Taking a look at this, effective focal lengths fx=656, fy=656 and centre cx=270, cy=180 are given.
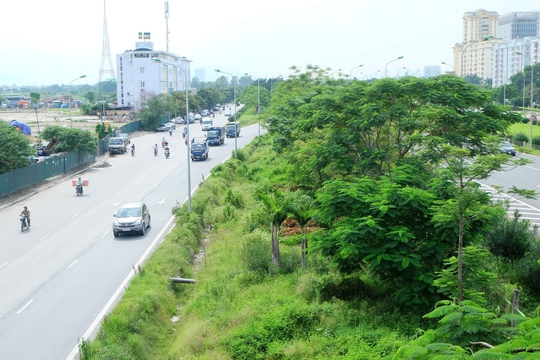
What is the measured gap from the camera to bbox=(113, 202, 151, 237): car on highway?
3042 centimetres

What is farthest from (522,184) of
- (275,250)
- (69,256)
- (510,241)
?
(69,256)

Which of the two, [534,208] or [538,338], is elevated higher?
[538,338]

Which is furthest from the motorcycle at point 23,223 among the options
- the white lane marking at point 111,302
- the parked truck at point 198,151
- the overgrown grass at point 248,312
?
the parked truck at point 198,151

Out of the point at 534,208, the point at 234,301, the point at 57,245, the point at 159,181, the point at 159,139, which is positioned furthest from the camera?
the point at 159,139

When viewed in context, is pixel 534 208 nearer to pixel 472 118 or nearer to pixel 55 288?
pixel 472 118

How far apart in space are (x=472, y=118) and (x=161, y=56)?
121954 millimetres

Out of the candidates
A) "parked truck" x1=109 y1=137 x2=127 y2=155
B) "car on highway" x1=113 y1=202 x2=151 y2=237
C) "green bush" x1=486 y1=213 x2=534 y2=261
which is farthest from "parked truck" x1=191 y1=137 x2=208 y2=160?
"green bush" x1=486 y1=213 x2=534 y2=261

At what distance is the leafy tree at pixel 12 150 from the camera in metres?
40.2

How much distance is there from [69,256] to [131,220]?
13.2 ft

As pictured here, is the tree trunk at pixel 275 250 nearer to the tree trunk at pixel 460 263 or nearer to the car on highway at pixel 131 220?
the tree trunk at pixel 460 263

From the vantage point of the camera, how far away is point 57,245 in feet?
95.8

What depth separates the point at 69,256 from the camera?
27312mm

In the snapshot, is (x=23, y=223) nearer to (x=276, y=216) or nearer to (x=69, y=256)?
(x=69, y=256)

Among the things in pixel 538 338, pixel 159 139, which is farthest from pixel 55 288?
pixel 159 139
